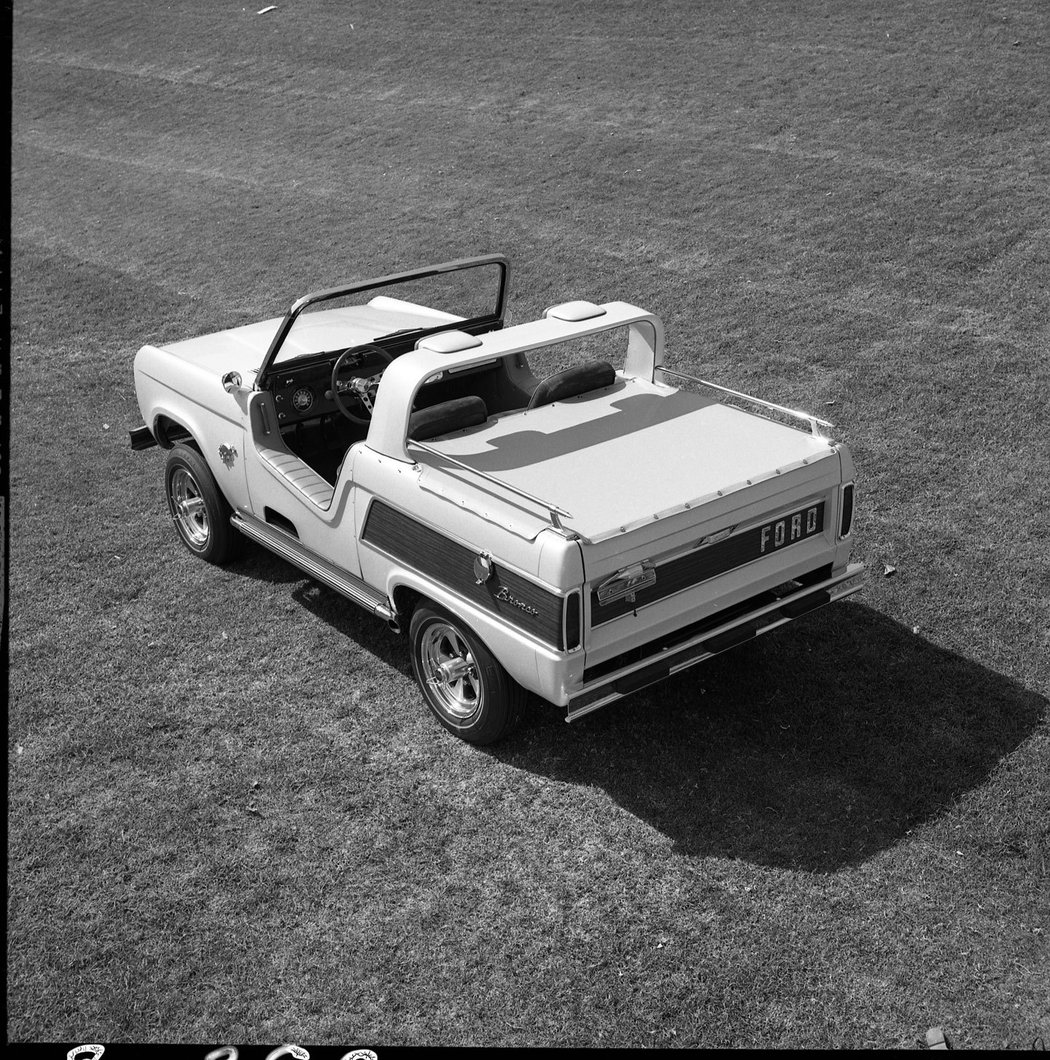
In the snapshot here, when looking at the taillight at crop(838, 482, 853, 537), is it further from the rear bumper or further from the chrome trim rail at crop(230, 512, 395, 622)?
the chrome trim rail at crop(230, 512, 395, 622)

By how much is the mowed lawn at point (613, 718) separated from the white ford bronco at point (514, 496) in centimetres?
56

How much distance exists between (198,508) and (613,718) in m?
3.17

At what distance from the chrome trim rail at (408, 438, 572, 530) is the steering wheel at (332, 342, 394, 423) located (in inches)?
26.9

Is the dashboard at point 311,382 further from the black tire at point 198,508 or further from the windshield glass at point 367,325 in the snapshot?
the black tire at point 198,508

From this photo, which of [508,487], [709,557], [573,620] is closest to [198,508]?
[508,487]

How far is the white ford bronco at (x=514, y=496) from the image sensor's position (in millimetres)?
5172

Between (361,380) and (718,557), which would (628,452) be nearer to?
(718,557)

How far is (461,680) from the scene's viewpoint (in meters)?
5.85

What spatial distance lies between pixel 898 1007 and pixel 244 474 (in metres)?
4.36

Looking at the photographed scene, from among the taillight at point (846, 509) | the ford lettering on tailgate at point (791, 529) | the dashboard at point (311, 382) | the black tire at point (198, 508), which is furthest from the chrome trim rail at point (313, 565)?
the taillight at point (846, 509)

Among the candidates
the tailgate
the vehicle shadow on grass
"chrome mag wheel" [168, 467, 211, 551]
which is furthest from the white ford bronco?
the vehicle shadow on grass

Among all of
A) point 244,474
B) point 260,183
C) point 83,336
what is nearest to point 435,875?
point 244,474

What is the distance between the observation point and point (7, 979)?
458 cm

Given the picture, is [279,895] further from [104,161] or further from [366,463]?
[104,161]
